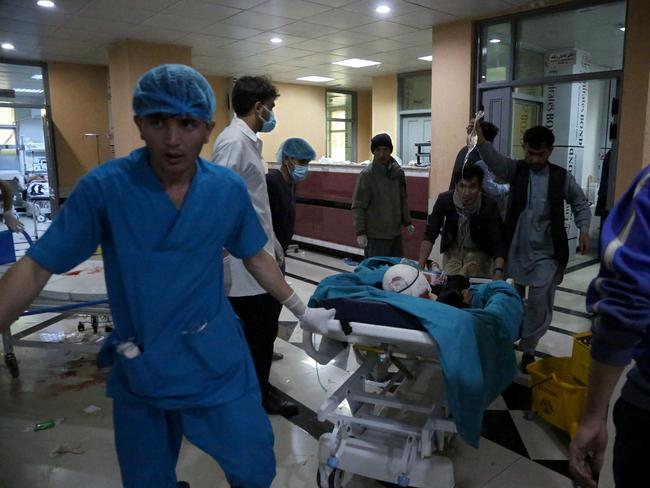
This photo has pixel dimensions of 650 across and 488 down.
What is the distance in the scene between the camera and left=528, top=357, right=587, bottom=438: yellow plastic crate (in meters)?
2.20

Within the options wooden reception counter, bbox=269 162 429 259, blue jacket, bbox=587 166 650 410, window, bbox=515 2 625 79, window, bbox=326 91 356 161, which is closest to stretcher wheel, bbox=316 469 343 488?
blue jacket, bbox=587 166 650 410

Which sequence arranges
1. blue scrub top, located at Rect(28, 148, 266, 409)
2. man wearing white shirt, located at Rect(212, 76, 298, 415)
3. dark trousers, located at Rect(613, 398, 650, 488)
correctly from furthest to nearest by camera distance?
man wearing white shirt, located at Rect(212, 76, 298, 415), blue scrub top, located at Rect(28, 148, 266, 409), dark trousers, located at Rect(613, 398, 650, 488)

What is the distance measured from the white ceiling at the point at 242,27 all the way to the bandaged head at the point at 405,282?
12.2 feet

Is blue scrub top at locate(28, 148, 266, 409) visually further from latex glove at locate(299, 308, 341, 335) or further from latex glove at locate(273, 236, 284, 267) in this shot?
latex glove at locate(273, 236, 284, 267)

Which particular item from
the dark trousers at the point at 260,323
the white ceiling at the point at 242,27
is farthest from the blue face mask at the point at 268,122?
the white ceiling at the point at 242,27

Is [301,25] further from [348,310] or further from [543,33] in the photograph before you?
[348,310]

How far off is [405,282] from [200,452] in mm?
1193

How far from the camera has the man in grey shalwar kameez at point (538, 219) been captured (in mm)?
2816

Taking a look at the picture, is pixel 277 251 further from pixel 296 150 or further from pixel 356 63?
pixel 356 63

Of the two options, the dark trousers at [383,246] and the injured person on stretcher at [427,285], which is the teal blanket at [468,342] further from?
the dark trousers at [383,246]

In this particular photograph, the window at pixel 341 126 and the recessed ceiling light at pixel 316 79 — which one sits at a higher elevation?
the recessed ceiling light at pixel 316 79

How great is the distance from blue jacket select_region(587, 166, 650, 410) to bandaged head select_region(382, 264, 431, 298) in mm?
1088

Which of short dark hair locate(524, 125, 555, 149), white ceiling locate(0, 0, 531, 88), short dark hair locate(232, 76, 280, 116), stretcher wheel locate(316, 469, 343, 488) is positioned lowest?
stretcher wheel locate(316, 469, 343, 488)

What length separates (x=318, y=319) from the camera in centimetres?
169
